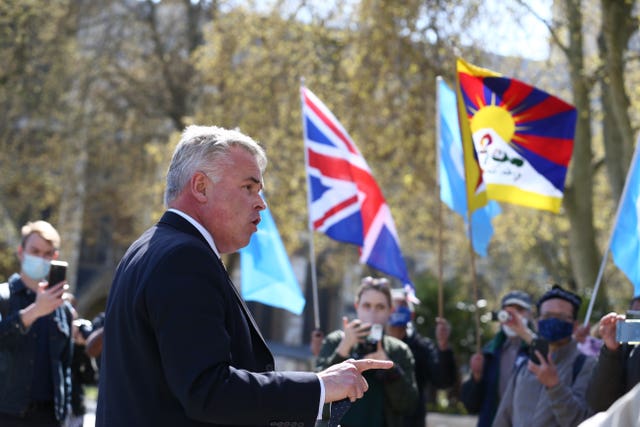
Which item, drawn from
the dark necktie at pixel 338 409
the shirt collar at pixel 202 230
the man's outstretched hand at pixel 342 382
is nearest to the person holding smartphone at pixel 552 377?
the dark necktie at pixel 338 409

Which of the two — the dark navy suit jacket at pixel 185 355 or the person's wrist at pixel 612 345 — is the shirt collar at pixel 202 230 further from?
the person's wrist at pixel 612 345

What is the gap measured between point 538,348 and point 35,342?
3149 millimetres

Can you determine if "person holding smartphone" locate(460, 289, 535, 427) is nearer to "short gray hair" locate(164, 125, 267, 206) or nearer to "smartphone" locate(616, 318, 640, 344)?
"smartphone" locate(616, 318, 640, 344)

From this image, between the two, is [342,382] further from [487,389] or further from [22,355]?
[487,389]

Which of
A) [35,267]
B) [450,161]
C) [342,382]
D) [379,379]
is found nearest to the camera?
[342,382]

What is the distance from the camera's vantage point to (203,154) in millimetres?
3469

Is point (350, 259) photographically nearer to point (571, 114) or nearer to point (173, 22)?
point (173, 22)

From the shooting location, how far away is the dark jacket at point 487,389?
7496 millimetres

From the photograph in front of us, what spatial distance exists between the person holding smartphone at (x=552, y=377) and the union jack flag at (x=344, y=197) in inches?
91.2

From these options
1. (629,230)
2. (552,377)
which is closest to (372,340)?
(552,377)

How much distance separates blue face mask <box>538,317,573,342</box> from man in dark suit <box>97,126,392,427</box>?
3191 millimetres

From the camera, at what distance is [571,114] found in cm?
823

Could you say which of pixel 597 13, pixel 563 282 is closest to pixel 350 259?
pixel 563 282

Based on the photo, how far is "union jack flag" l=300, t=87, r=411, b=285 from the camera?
8.87 m
